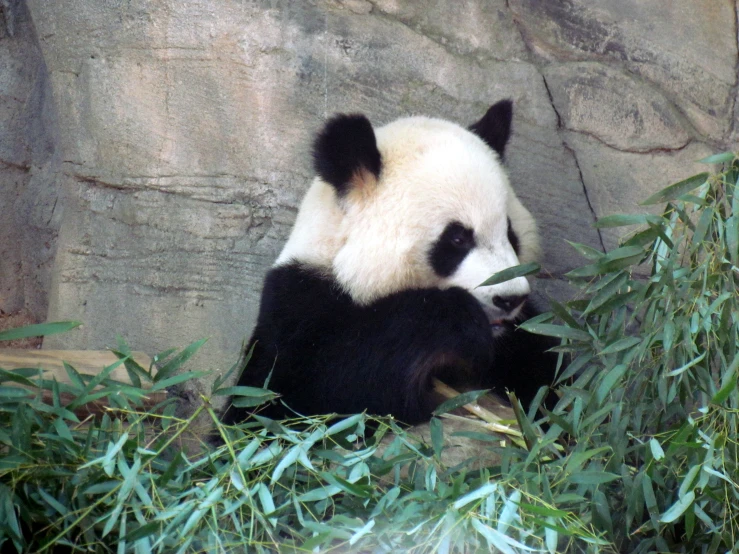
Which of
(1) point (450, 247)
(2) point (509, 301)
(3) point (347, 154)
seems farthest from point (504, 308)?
(3) point (347, 154)

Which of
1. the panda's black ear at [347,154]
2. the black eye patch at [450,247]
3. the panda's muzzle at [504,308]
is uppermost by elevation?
the panda's black ear at [347,154]

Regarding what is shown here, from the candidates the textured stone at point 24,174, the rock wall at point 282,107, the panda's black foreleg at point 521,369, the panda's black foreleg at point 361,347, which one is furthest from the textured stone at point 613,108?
the textured stone at point 24,174

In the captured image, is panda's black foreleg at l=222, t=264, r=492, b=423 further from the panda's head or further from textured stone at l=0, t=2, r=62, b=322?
textured stone at l=0, t=2, r=62, b=322

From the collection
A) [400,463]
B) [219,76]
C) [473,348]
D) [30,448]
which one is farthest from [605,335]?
[219,76]

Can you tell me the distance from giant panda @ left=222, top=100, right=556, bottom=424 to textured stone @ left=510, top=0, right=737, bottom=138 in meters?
1.05

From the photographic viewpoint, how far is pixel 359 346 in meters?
2.68

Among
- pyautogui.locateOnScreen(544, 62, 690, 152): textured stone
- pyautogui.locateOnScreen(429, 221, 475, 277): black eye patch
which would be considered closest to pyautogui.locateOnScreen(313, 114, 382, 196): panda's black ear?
pyautogui.locateOnScreen(429, 221, 475, 277): black eye patch

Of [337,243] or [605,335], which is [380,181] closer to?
[337,243]

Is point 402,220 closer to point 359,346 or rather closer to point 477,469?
point 359,346

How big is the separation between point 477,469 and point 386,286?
630 millimetres

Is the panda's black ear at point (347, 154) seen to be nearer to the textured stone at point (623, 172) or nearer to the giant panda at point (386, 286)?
the giant panda at point (386, 286)

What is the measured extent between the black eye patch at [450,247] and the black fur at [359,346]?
11 centimetres

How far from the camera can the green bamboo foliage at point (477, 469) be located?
195 centimetres

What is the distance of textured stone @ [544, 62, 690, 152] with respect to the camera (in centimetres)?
349
